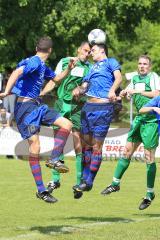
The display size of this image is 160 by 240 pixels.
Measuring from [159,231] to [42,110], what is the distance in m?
2.33

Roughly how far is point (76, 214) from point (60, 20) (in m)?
25.8

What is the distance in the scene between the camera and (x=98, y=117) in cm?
1188

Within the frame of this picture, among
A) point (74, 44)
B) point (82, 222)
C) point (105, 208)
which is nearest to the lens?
point (82, 222)

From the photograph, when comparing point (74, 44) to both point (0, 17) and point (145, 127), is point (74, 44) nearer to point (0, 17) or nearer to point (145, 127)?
point (0, 17)

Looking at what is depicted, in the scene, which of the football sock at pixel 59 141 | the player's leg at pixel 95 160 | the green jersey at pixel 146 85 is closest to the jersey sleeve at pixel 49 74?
the football sock at pixel 59 141

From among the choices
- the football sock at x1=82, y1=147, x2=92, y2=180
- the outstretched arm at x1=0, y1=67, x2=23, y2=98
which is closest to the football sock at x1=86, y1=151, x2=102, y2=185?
the football sock at x1=82, y1=147, x2=92, y2=180

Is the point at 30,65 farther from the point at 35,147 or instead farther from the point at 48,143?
the point at 48,143

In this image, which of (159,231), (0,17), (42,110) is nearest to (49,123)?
(42,110)

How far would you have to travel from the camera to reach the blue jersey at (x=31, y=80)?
11.0 m

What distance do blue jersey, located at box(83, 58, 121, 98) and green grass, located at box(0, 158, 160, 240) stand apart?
195 centimetres

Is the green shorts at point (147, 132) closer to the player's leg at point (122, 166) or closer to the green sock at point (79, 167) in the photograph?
the player's leg at point (122, 166)

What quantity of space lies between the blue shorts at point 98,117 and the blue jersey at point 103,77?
171mm

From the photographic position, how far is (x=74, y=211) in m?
13.1

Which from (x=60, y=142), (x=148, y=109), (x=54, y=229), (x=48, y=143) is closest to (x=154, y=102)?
(x=148, y=109)
